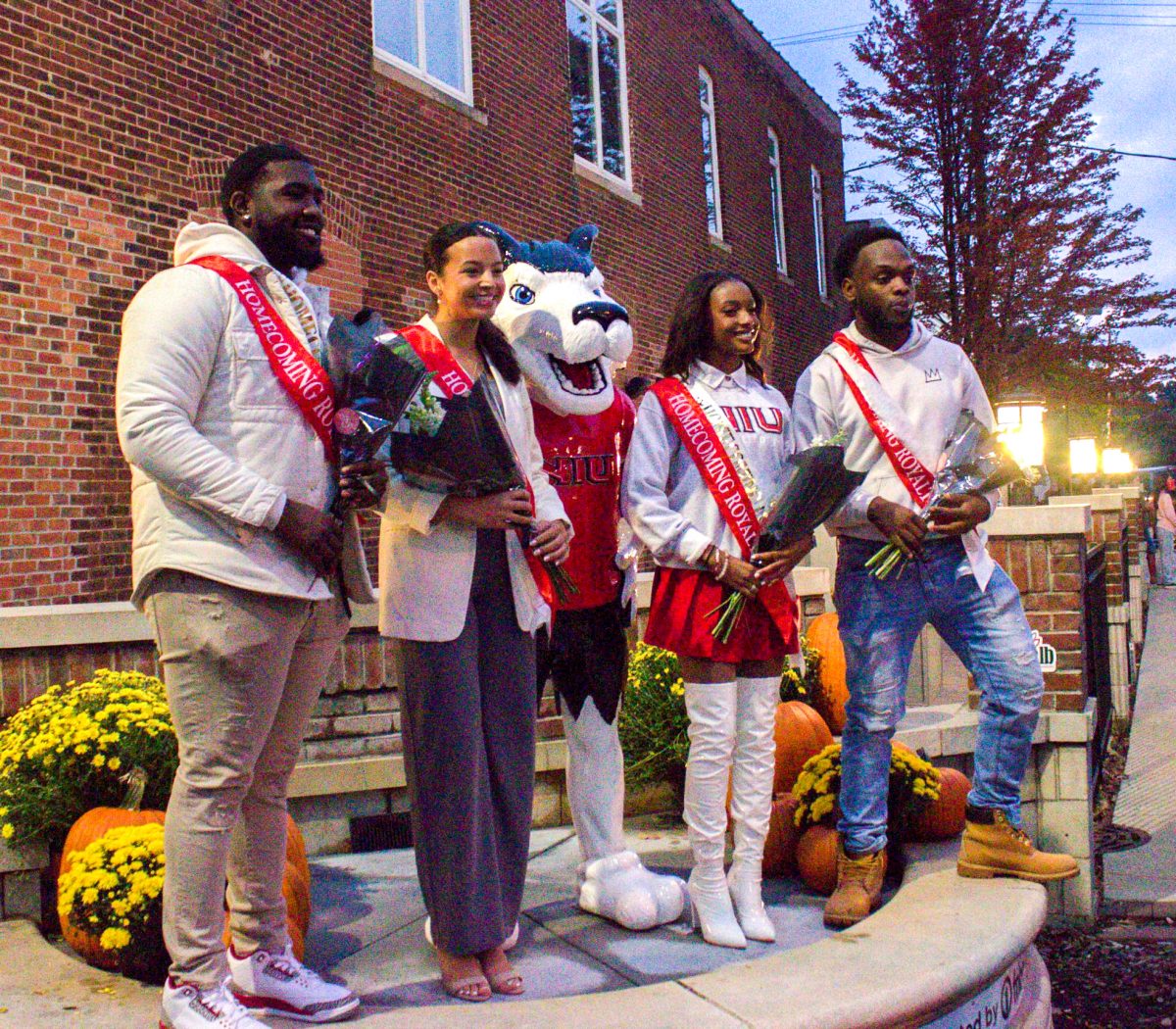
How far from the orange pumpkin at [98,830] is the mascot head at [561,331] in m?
1.63

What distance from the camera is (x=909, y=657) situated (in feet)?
11.9

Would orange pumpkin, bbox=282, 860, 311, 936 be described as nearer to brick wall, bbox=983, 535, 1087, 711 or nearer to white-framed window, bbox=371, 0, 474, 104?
brick wall, bbox=983, 535, 1087, 711

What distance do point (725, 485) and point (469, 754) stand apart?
104 cm

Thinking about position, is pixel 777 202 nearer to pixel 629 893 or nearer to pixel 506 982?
pixel 629 893

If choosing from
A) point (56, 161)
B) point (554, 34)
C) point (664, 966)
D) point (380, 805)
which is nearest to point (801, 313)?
point (554, 34)

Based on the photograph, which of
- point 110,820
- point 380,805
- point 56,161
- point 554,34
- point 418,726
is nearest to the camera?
point 418,726

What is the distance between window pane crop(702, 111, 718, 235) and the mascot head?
10585 mm

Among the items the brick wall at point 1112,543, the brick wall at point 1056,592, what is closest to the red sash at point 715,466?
the brick wall at point 1056,592

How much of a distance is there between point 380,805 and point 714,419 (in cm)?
204

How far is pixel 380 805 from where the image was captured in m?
4.52

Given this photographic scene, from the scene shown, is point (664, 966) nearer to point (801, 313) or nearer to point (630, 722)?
point (630, 722)

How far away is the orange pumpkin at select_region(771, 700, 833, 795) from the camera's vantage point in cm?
478

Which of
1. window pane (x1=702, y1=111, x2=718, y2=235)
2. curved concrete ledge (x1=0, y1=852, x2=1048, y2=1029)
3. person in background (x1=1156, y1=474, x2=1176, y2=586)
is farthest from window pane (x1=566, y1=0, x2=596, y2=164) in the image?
person in background (x1=1156, y1=474, x2=1176, y2=586)

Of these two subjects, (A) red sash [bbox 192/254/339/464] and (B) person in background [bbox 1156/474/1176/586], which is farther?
(B) person in background [bbox 1156/474/1176/586]
